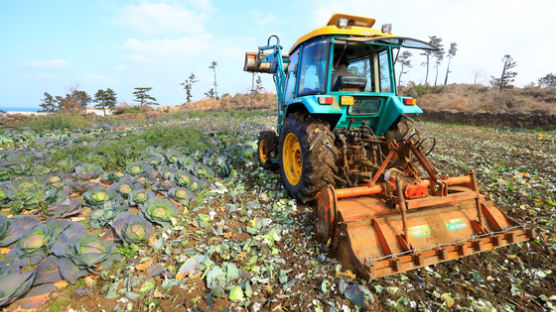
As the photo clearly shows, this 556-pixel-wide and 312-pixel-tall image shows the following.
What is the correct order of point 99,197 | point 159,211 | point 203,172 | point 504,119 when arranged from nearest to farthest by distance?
1. point 159,211
2. point 99,197
3. point 203,172
4. point 504,119

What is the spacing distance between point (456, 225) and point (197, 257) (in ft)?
9.09

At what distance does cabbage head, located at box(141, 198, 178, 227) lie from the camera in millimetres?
3031

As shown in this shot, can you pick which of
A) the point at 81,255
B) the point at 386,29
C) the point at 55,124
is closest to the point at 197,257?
the point at 81,255

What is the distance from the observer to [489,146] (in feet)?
28.4

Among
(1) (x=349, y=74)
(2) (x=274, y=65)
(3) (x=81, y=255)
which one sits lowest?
(3) (x=81, y=255)

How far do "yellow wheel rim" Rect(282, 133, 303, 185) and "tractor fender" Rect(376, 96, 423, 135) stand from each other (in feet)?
4.30

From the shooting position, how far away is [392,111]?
368cm

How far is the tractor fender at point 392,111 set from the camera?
3.53 m

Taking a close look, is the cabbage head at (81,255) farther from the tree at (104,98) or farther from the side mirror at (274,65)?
the tree at (104,98)

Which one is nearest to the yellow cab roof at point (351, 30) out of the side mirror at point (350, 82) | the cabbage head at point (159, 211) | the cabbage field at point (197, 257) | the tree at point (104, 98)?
the side mirror at point (350, 82)

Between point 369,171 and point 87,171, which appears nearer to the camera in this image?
point 369,171

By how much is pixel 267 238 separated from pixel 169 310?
49.4 inches

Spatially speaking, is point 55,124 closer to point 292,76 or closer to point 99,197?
point 99,197

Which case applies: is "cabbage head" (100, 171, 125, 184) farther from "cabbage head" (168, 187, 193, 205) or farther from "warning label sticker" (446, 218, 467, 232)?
"warning label sticker" (446, 218, 467, 232)
